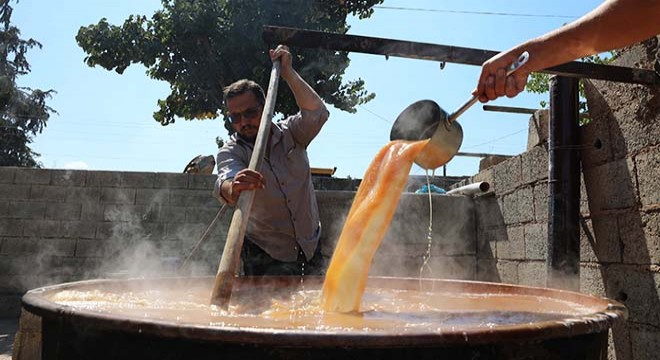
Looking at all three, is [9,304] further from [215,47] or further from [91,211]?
[215,47]

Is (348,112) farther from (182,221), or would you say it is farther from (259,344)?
(259,344)

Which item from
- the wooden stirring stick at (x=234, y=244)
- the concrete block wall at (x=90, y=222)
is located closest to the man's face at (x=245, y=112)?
the wooden stirring stick at (x=234, y=244)

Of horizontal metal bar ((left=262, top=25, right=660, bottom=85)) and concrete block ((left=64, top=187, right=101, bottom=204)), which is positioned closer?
horizontal metal bar ((left=262, top=25, right=660, bottom=85))

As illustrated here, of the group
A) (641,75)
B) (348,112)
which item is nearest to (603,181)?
(641,75)

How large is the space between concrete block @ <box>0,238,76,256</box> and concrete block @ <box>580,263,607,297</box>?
5.58 m

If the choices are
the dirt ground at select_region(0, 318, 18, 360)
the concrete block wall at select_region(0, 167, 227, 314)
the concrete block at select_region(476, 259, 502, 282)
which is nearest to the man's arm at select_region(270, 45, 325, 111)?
the concrete block at select_region(476, 259, 502, 282)

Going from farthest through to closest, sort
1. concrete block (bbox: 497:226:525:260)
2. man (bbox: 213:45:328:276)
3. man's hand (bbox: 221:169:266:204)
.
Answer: concrete block (bbox: 497:226:525:260) < man (bbox: 213:45:328:276) < man's hand (bbox: 221:169:266:204)

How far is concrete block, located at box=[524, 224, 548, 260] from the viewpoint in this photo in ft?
12.1

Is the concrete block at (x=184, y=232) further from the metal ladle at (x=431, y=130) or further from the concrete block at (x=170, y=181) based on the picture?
the metal ladle at (x=431, y=130)

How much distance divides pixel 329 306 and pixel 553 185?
1939 millimetres

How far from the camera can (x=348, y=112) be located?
1573 centimetres

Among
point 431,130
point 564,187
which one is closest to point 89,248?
point 431,130

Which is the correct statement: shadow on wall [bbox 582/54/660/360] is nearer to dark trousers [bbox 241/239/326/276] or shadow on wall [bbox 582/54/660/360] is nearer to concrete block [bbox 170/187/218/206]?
dark trousers [bbox 241/239/326/276]

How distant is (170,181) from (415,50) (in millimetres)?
4150
